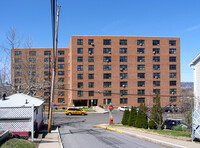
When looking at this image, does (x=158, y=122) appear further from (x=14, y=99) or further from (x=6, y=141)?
(x=6, y=141)

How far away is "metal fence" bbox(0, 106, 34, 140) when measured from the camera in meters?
11.9

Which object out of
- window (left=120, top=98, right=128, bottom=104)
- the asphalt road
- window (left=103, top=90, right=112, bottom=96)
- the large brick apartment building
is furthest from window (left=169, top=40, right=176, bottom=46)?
the asphalt road

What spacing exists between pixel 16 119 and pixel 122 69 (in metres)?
53.7

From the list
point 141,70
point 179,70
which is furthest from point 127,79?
point 179,70

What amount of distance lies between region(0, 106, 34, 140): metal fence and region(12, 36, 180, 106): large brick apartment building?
165ft

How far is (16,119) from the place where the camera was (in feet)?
39.5

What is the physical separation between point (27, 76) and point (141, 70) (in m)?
38.6

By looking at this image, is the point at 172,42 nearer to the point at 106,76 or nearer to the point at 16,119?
the point at 106,76

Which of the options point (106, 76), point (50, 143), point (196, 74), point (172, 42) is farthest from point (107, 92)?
point (50, 143)

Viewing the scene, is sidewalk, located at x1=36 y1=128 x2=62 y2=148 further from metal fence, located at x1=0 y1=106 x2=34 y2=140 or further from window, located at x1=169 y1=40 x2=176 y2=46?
window, located at x1=169 y1=40 x2=176 y2=46

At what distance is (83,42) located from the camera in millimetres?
64312

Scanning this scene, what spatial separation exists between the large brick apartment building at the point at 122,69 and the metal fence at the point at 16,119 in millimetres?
50179

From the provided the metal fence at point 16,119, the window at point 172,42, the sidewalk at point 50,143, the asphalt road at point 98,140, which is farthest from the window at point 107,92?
the metal fence at point 16,119

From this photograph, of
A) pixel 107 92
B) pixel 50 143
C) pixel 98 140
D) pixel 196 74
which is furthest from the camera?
pixel 107 92
